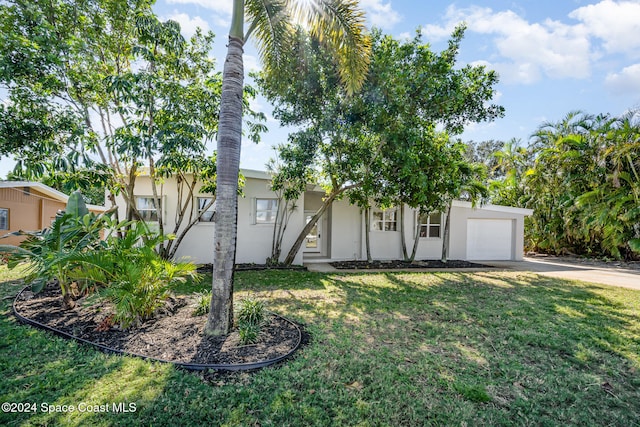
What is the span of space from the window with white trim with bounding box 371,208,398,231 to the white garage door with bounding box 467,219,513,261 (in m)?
4.13

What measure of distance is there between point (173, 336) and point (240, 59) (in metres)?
4.15

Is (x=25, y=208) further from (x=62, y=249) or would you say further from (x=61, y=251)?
(x=61, y=251)

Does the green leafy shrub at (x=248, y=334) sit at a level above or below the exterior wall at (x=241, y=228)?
below

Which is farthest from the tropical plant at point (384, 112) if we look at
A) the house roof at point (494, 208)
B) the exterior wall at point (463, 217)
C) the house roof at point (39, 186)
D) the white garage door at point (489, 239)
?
the house roof at point (39, 186)

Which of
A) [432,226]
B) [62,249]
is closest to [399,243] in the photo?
[432,226]

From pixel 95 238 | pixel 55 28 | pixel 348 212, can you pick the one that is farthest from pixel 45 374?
pixel 348 212

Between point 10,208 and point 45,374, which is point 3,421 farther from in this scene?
point 10,208

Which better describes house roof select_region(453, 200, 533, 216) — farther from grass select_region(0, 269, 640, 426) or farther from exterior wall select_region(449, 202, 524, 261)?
grass select_region(0, 269, 640, 426)

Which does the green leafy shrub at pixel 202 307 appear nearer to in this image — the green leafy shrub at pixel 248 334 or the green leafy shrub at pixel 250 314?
the green leafy shrub at pixel 250 314

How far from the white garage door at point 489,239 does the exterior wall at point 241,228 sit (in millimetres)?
9501

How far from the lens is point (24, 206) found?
14766 millimetres

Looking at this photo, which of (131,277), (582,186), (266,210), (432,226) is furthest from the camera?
(582,186)

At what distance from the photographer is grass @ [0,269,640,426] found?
106 inches

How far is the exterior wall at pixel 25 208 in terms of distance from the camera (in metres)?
13.6
